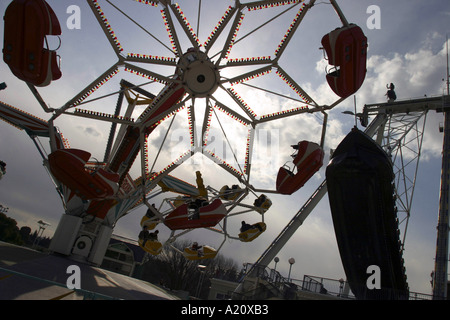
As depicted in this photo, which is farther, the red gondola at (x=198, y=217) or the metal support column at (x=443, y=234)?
A: the metal support column at (x=443, y=234)

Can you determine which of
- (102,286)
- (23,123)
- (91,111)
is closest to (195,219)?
(102,286)

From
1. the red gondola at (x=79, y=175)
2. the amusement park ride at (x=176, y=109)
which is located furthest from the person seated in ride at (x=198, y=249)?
the red gondola at (x=79, y=175)

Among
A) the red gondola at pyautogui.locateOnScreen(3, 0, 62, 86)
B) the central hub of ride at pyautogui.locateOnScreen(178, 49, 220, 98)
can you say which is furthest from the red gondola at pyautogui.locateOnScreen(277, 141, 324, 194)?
the red gondola at pyautogui.locateOnScreen(3, 0, 62, 86)

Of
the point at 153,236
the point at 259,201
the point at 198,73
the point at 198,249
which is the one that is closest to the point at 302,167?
the point at 259,201

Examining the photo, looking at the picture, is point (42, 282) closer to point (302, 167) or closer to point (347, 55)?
point (302, 167)

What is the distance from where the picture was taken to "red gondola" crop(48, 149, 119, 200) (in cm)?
1186

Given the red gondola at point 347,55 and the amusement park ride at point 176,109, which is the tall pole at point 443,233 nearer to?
the amusement park ride at point 176,109

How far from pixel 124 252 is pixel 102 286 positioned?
24.8 meters

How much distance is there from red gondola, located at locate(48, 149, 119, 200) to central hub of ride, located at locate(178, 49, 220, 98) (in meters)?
5.08

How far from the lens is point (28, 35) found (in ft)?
32.7

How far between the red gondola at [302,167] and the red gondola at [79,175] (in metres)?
7.57

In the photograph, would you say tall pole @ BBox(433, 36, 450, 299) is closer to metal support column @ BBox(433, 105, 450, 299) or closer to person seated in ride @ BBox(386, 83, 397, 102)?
metal support column @ BBox(433, 105, 450, 299)

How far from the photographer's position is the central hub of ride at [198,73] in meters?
13.4

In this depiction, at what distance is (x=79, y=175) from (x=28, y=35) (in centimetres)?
484
